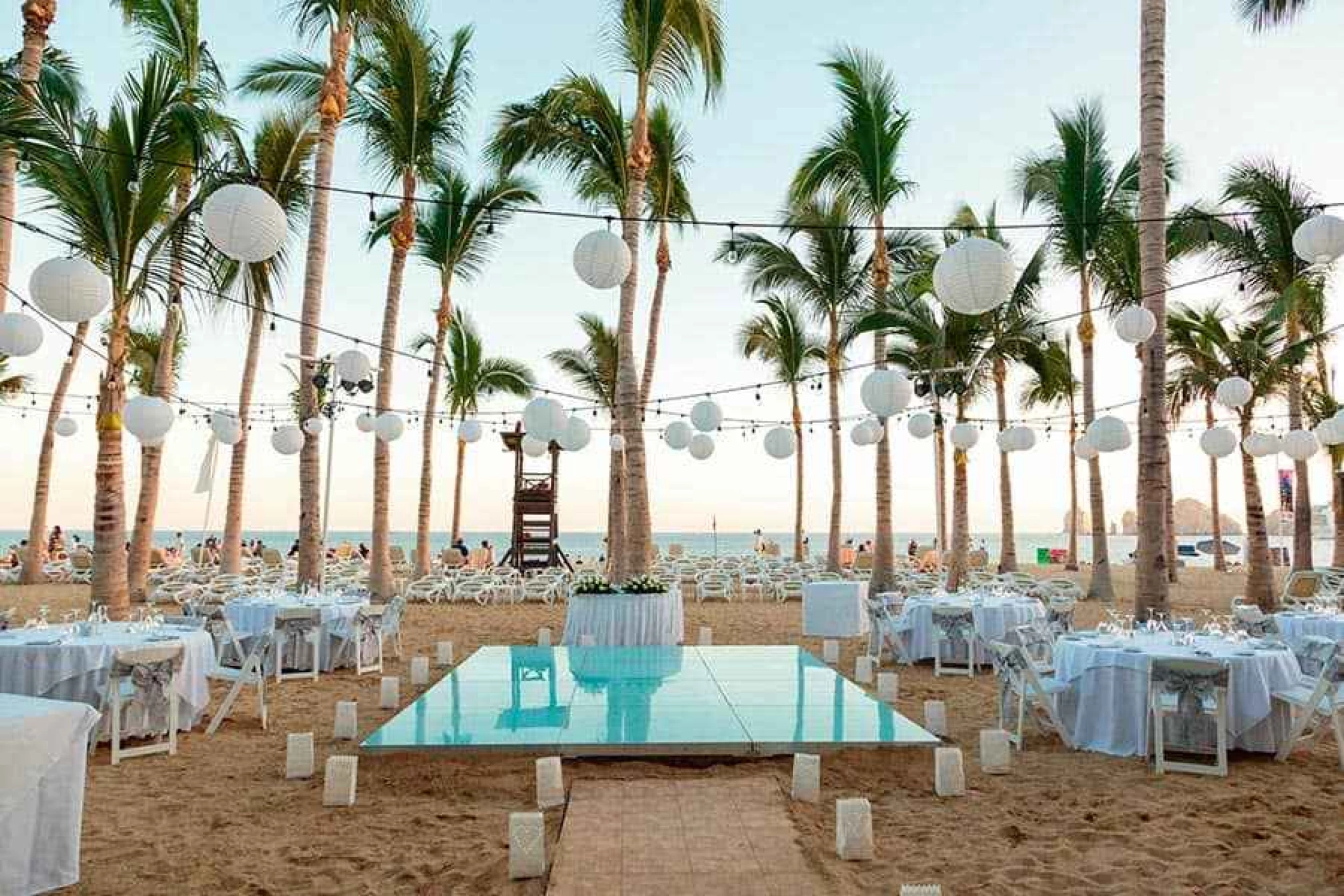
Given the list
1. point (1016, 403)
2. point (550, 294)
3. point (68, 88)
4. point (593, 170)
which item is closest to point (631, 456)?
point (593, 170)

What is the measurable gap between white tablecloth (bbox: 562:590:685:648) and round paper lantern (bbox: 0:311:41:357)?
5.99 metres

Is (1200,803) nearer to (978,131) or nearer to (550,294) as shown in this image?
(978,131)

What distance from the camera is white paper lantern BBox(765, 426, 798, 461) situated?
48.4ft

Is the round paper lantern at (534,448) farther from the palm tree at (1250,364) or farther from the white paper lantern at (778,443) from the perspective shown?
the palm tree at (1250,364)

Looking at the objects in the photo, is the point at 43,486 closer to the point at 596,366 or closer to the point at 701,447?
the point at 596,366

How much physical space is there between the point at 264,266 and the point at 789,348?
11606mm

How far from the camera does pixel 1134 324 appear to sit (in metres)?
9.05

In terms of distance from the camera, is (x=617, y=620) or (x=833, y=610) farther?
(x=833, y=610)

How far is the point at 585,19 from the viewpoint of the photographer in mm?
13766

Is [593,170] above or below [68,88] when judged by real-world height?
above

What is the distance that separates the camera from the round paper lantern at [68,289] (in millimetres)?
6074

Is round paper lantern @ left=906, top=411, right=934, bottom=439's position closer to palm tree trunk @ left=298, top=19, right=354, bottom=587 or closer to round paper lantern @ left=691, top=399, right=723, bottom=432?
round paper lantern @ left=691, top=399, right=723, bottom=432

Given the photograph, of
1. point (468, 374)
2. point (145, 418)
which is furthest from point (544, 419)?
point (468, 374)

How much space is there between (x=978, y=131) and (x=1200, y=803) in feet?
40.0
